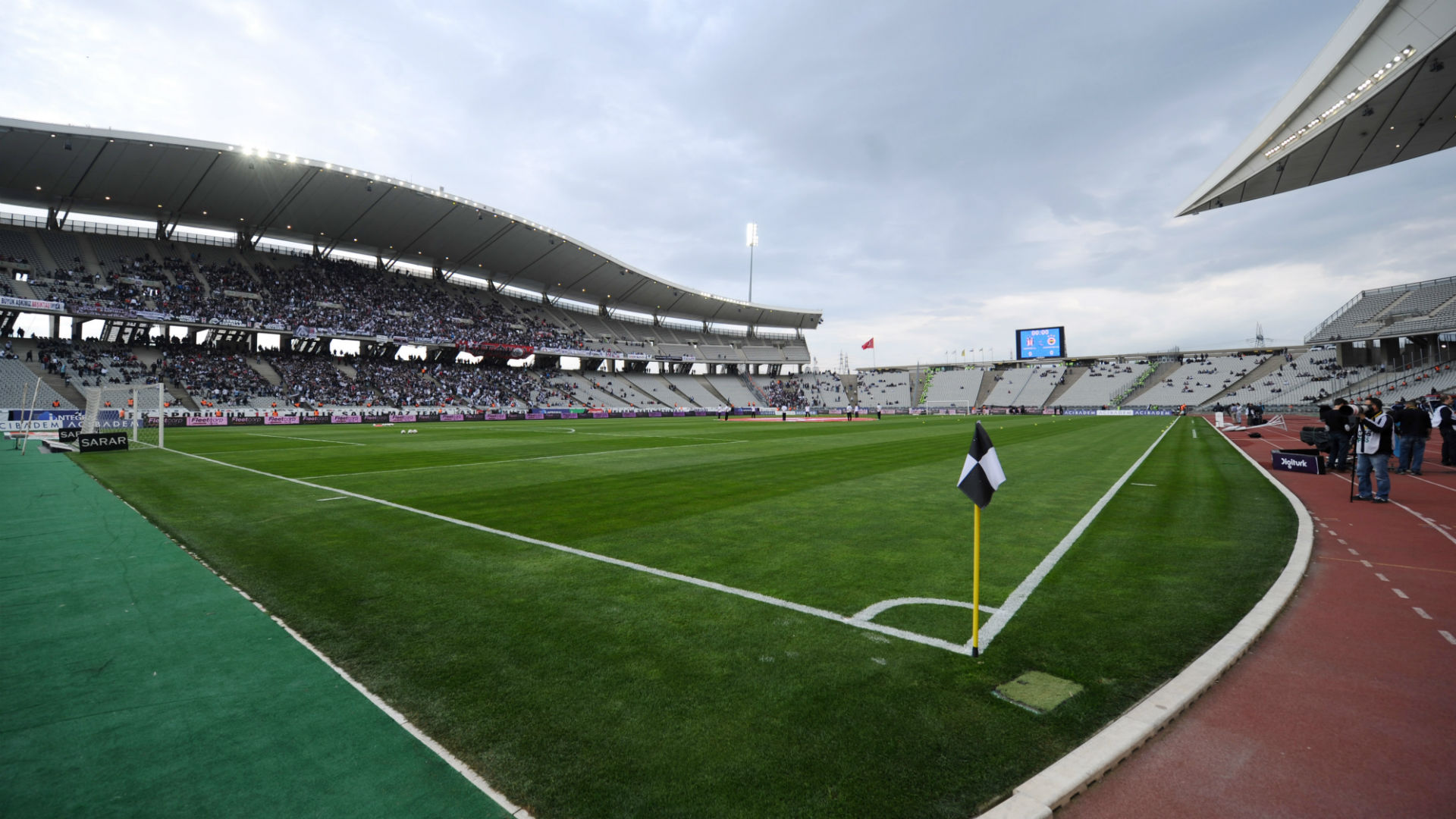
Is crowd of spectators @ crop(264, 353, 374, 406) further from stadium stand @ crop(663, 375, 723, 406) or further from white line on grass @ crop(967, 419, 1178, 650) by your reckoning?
white line on grass @ crop(967, 419, 1178, 650)

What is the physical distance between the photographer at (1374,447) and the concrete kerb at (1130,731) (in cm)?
780

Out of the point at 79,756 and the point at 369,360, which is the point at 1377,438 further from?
the point at 369,360

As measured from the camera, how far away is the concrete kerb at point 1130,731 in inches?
103

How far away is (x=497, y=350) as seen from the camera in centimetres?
6606

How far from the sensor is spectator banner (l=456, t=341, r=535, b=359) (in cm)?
6303

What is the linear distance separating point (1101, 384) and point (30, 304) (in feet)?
370

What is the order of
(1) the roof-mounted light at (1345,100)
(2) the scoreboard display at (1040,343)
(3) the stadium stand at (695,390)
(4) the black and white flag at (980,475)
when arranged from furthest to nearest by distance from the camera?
1. (3) the stadium stand at (695,390)
2. (2) the scoreboard display at (1040,343)
3. (1) the roof-mounted light at (1345,100)
4. (4) the black and white flag at (980,475)

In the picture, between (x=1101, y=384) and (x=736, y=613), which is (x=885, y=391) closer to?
(x=1101, y=384)

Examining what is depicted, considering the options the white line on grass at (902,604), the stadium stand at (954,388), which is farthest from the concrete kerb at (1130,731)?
the stadium stand at (954,388)

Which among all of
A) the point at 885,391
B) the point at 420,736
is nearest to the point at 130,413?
the point at 420,736

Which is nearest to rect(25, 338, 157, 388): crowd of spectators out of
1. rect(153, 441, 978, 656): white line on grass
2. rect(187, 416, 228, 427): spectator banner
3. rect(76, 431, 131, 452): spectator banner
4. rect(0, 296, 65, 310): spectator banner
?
rect(0, 296, 65, 310): spectator banner

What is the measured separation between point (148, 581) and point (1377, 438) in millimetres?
18160

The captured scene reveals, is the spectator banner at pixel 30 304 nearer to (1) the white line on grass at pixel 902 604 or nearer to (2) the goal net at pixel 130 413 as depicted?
(2) the goal net at pixel 130 413

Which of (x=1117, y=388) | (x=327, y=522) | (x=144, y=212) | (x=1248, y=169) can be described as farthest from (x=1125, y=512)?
(x=1117, y=388)
